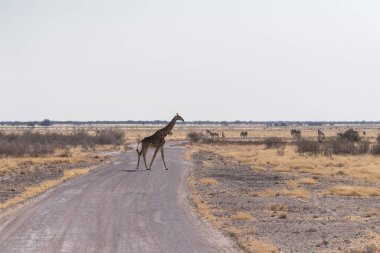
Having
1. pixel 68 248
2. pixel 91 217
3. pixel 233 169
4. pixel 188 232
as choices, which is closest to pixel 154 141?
pixel 233 169

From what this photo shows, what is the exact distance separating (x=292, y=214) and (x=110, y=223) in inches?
286

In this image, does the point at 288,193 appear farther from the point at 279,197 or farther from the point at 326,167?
the point at 326,167

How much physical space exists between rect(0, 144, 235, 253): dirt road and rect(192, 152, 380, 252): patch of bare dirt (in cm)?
123

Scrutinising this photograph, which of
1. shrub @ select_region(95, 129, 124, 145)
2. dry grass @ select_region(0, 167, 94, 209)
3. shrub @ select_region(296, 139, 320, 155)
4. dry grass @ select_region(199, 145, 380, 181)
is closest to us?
dry grass @ select_region(0, 167, 94, 209)

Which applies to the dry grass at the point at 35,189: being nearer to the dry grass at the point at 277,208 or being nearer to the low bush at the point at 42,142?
the dry grass at the point at 277,208

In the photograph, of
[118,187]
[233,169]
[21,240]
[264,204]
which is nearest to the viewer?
[21,240]

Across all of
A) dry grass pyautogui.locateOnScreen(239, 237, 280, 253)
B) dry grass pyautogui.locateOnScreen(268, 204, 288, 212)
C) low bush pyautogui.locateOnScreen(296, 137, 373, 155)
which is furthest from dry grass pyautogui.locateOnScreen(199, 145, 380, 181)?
dry grass pyautogui.locateOnScreen(239, 237, 280, 253)

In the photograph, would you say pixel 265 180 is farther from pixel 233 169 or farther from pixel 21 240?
pixel 21 240

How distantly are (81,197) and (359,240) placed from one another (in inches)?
524

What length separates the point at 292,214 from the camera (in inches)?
921

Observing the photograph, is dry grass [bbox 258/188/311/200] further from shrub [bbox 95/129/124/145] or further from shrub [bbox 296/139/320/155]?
shrub [bbox 95/129/124/145]

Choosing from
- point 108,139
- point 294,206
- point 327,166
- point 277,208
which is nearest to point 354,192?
point 294,206

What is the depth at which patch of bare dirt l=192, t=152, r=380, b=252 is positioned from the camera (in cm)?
1738

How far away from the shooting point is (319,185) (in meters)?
35.6
